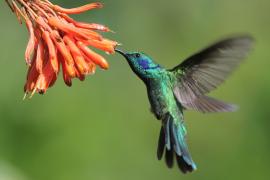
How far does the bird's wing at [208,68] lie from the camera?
345 centimetres

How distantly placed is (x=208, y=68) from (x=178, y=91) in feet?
1.14

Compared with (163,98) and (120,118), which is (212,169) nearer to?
(120,118)

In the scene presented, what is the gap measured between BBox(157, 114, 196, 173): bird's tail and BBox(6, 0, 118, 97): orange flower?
2.86ft

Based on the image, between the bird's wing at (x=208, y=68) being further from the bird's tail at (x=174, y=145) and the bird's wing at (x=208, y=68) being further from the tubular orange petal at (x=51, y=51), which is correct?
the tubular orange petal at (x=51, y=51)

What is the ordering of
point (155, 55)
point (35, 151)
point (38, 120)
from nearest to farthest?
point (35, 151)
point (38, 120)
point (155, 55)

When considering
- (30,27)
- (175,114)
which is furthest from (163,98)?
(30,27)

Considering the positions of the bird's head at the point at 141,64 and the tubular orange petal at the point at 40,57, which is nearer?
the tubular orange petal at the point at 40,57

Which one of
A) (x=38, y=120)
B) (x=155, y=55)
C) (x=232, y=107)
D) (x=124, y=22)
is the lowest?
(x=232, y=107)

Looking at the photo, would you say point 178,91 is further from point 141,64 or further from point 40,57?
Answer: point 40,57

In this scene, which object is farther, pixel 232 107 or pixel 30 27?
pixel 232 107

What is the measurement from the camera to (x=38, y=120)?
670 centimetres

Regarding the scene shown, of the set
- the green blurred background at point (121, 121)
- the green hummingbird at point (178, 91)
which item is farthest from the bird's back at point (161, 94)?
the green blurred background at point (121, 121)

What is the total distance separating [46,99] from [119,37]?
7.68 feet

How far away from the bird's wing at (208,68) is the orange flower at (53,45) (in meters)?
0.61
